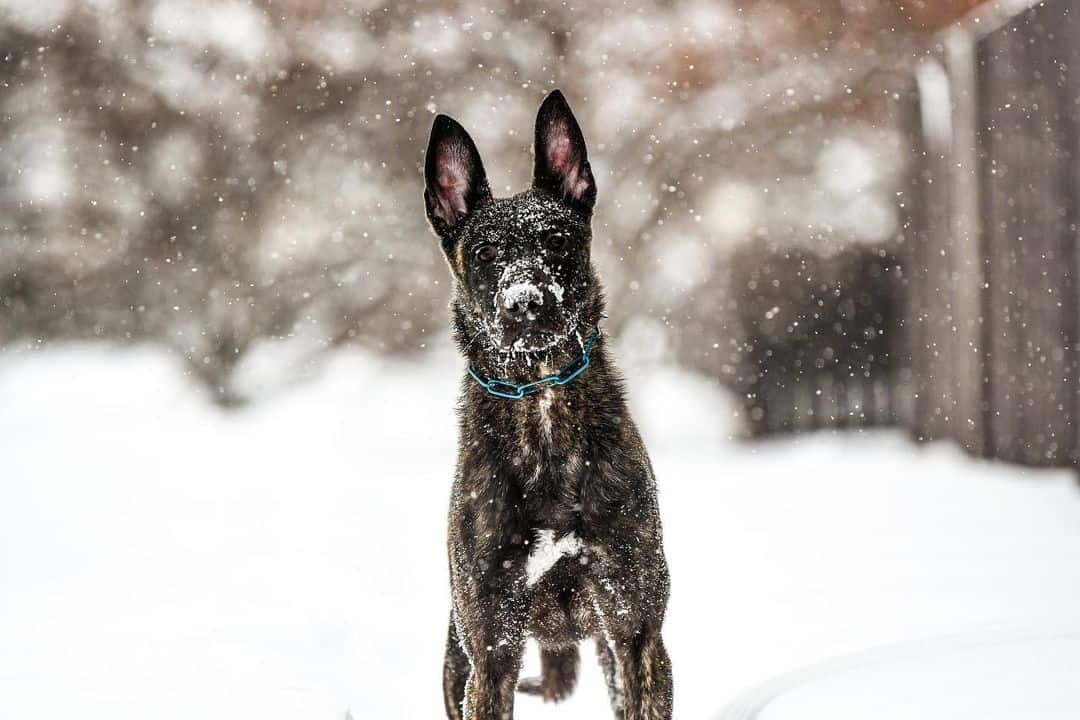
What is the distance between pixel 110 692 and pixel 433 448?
939cm

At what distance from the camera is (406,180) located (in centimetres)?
1361

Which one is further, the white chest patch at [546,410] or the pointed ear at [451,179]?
the pointed ear at [451,179]

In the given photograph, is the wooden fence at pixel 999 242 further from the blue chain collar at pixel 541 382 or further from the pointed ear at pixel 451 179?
the pointed ear at pixel 451 179

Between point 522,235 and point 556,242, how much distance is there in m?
0.11

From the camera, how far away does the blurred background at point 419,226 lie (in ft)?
36.0

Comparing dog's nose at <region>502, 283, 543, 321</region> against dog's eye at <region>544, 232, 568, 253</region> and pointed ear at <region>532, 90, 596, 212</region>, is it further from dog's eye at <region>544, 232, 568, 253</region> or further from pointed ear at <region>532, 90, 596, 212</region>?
pointed ear at <region>532, 90, 596, 212</region>

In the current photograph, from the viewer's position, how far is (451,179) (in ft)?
11.0

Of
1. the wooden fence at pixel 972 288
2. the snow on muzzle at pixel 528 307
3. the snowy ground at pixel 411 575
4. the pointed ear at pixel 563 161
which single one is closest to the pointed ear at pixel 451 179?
the pointed ear at pixel 563 161

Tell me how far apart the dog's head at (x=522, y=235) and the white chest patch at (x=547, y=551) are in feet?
1.83

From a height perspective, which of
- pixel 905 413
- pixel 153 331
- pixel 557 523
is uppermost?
pixel 153 331

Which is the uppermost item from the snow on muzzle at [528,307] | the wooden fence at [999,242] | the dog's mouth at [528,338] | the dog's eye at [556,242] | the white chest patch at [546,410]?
the wooden fence at [999,242]

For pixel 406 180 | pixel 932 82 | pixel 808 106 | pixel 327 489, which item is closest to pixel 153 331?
pixel 406 180

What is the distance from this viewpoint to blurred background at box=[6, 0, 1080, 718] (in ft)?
36.0

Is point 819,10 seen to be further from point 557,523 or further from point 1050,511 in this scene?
point 557,523
